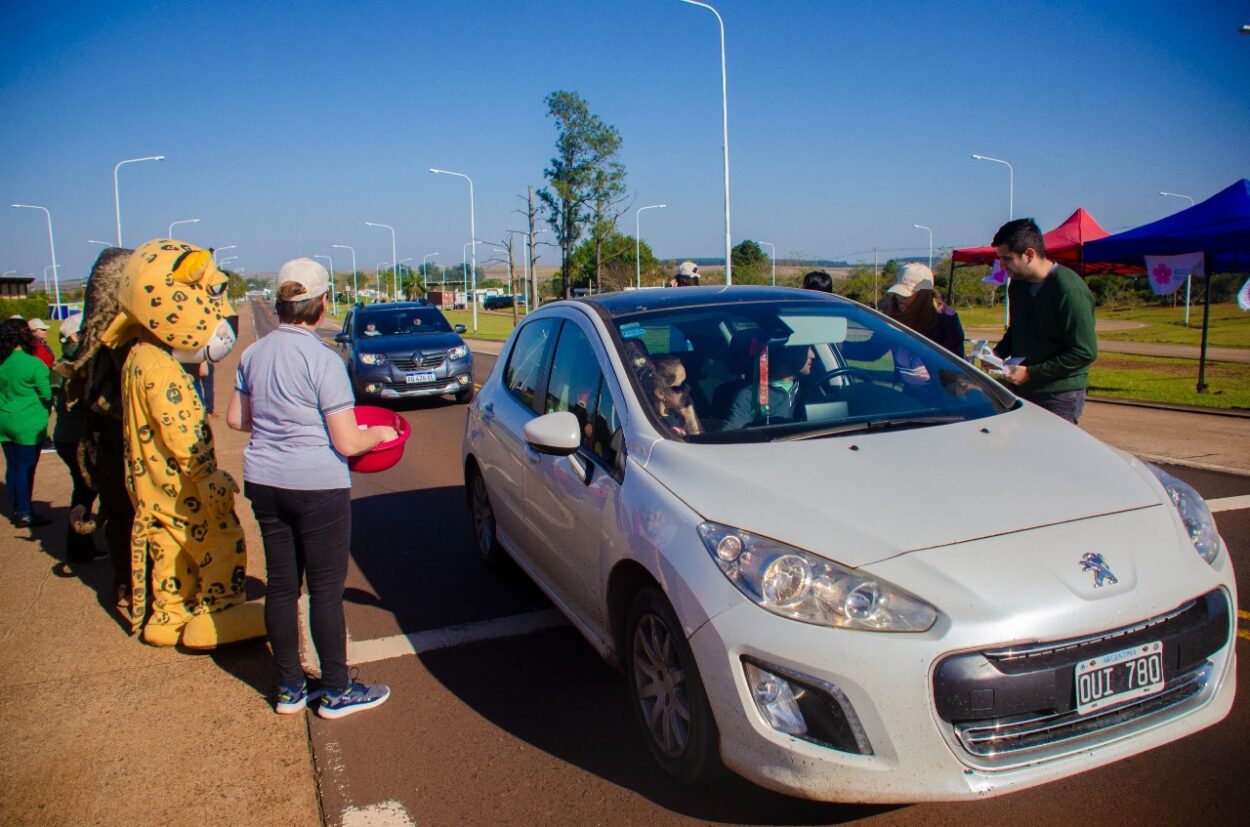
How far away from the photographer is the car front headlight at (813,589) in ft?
8.05

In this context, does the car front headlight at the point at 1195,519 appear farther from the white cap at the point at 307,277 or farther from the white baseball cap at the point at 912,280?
the white baseball cap at the point at 912,280

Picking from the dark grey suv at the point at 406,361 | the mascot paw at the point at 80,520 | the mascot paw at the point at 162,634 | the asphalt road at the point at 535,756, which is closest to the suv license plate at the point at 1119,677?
the asphalt road at the point at 535,756

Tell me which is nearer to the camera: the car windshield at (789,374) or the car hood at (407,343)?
the car windshield at (789,374)

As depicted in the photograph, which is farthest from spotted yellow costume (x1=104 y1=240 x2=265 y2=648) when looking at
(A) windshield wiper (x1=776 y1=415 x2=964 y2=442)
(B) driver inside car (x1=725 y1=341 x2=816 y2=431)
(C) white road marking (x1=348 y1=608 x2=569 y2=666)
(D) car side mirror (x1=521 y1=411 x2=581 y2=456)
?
(A) windshield wiper (x1=776 y1=415 x2=964 y2=442)

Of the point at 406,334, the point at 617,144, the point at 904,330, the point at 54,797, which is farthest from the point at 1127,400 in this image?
the point at 617,144

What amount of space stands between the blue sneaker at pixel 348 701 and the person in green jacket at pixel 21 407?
177 inches

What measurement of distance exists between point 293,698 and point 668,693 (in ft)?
5.78

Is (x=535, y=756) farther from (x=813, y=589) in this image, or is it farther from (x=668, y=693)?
(x=813, y=589)

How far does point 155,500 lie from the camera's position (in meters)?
4.39

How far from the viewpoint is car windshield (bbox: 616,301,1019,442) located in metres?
3.50

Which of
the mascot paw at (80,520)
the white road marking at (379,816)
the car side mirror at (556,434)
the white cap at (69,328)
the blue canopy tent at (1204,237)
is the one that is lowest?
the white road marking at (379,816)

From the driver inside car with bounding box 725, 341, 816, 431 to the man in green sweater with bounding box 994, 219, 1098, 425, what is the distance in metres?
1.55

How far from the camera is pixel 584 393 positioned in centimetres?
396

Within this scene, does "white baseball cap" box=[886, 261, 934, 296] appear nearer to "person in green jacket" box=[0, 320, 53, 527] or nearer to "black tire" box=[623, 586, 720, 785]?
"black tire" box=[623, 586, 720, 785]
